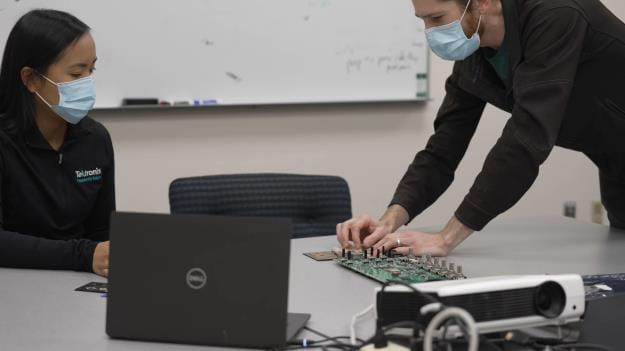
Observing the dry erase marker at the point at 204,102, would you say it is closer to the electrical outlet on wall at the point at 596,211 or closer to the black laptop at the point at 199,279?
the black laptop at the point at 199,279

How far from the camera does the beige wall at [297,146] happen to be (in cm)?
311

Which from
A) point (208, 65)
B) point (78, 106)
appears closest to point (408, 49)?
point (208, 65)

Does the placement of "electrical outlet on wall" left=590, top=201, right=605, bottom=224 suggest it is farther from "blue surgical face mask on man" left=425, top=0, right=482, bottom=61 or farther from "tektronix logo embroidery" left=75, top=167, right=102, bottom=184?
"tektronix logo embroidery" left=75, top=167, right=102, bottom=184

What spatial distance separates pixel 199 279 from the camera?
1205 mm

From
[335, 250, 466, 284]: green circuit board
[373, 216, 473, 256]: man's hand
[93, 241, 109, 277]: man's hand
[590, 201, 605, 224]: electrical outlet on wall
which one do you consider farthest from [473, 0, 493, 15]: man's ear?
[590, 201, 605, 224]: electrical outlet on wall

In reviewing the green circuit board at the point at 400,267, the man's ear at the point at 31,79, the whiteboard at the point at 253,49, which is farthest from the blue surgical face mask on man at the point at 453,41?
the whiteboard at the point at 253,49

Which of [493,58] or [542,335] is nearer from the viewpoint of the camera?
[542,335]

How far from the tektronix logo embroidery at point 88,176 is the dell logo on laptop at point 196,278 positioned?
0.88 meters

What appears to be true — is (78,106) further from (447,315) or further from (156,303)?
(447,315)

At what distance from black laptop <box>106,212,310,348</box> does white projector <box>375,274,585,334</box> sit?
169 mm

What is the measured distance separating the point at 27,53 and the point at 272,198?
768 mm

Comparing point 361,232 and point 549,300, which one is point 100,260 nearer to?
point 361,232

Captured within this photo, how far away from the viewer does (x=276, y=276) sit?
3.87ft

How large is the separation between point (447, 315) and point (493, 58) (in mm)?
1109
